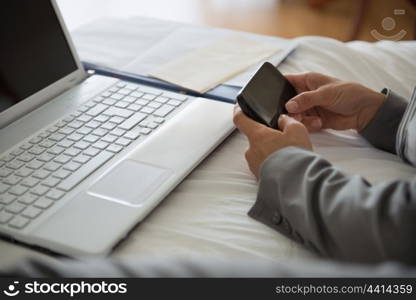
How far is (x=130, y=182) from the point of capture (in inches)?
25.6

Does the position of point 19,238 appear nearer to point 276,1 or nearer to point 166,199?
point 166,199

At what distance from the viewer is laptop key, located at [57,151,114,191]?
642 millimetres

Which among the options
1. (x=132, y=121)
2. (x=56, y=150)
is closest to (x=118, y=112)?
(x=132, y=121)

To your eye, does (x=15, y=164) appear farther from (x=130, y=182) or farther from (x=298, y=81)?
(x=298, y=81)

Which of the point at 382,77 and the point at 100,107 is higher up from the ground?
the point at 100,107

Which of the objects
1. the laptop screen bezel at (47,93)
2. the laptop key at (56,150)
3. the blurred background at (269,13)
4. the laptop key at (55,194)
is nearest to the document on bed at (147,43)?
the laptop screen bezel at (47,93)

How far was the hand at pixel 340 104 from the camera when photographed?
2.58 ft

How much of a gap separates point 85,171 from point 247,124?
0.81ft

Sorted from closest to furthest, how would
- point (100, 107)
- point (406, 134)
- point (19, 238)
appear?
point (19, 238)
point (406, 134)
point (100, 107)

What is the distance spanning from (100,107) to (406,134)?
0.51 meters

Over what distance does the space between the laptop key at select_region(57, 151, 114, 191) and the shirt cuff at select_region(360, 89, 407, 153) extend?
426mm

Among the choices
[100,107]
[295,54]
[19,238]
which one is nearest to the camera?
[19,238]

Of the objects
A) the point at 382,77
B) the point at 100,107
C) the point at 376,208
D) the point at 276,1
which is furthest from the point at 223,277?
the point at 276,1

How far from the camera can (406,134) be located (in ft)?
2.35
